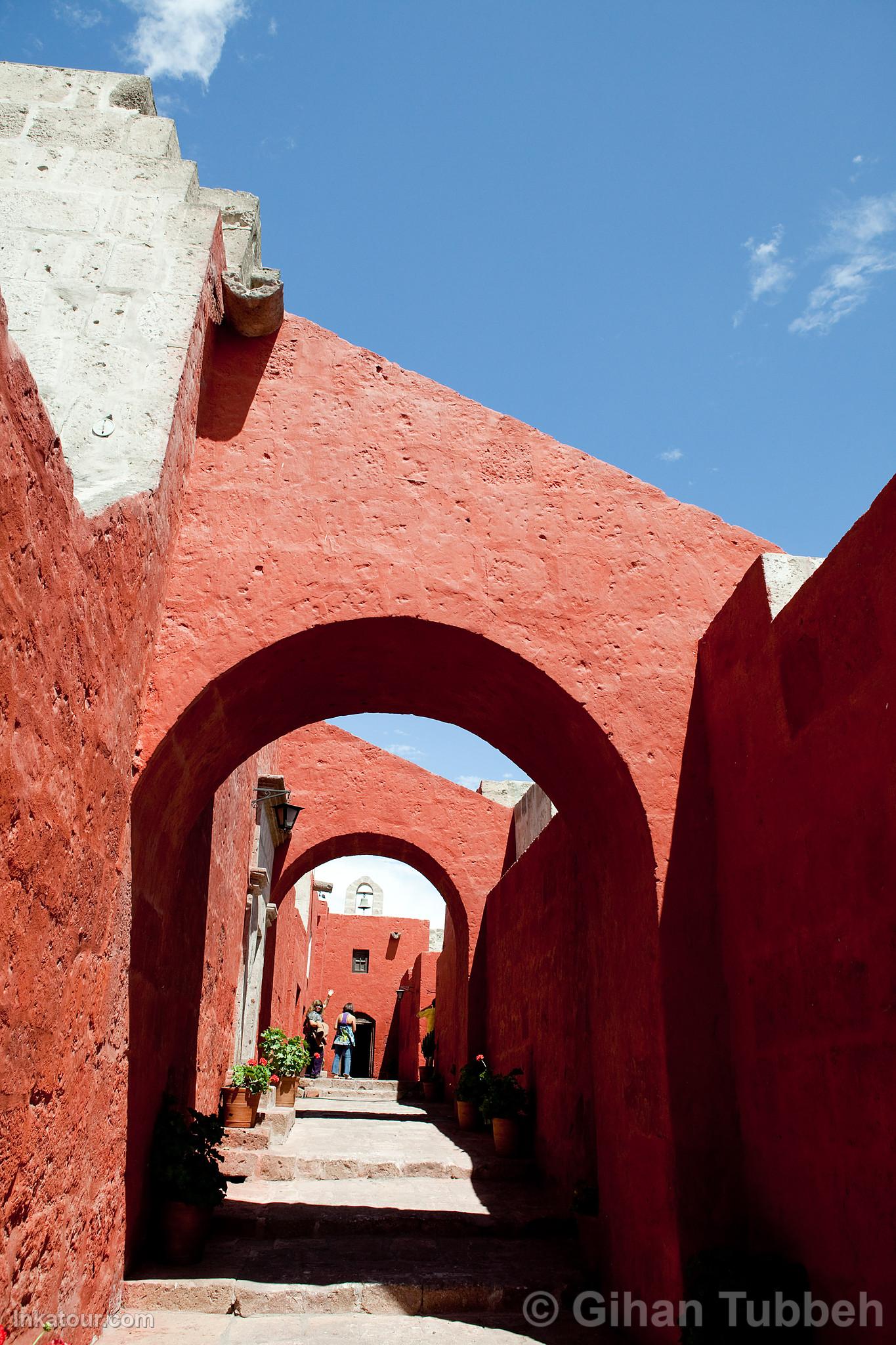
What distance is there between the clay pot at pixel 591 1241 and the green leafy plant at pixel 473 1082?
3664mm

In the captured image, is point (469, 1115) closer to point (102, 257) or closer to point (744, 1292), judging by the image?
point (744, 1292)

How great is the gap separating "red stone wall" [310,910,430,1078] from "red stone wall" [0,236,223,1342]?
786 inches

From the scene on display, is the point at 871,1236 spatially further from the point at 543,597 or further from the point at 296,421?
the point at 296,421

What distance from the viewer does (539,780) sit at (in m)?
5.76

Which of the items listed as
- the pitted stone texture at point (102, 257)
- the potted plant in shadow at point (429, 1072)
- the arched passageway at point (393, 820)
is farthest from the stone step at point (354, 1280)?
the potted plant in shadow at point (429, 1072)

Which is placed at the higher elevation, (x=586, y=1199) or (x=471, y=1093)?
(x=586, y=1199)

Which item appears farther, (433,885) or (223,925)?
(433,885)

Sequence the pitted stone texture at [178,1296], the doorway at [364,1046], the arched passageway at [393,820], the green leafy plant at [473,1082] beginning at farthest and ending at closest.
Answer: the doorway at [364,1046], the arched passageway at [393,820], the green leafy plant at [473,1082], the pitted stone texture at [178,1296]

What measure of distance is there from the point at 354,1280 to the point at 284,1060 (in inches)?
204

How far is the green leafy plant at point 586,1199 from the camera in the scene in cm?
484

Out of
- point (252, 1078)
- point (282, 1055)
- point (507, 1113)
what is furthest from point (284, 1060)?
point (507, 1113)

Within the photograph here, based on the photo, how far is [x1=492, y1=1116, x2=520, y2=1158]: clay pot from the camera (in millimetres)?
7203

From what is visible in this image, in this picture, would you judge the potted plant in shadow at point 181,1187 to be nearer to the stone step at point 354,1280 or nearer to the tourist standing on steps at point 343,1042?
the stone step at point 354,1280

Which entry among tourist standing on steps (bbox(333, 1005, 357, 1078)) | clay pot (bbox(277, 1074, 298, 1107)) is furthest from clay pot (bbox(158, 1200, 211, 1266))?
tourist standing on steps (bbox(333, 1005, 357, 1078))
